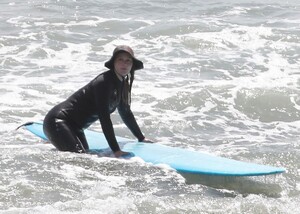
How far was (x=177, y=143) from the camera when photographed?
6609 millimetres

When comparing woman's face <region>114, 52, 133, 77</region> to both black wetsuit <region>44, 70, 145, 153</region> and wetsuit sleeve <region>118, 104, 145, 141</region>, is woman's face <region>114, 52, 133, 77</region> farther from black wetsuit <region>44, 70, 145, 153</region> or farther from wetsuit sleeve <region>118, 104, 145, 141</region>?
wetsuit sleeve <region>118, 104, 145, 141</region>

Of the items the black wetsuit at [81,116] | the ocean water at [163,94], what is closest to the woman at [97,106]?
the black wetsuit at [81,116]

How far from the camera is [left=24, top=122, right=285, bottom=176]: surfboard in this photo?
4.74m

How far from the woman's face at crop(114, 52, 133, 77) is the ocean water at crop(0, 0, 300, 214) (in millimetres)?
767

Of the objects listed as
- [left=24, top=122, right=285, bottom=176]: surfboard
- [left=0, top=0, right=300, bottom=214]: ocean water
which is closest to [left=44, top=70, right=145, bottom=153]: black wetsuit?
[left=0, top=0, right=300, bottom=214]: ocean water

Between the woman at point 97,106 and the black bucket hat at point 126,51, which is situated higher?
the black bucket hat at point 126,51

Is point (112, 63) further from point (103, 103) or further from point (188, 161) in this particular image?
point (188, 161)

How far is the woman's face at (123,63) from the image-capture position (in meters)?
5.12

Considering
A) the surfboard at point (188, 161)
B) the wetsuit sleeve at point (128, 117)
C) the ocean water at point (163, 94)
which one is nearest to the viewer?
the ocean water at point (163, 94)

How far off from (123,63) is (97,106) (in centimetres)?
42

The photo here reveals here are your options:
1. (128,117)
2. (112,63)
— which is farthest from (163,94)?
(112,63)

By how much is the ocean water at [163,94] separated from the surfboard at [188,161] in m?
0.08

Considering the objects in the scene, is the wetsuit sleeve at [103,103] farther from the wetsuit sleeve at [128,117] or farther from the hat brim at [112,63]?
the wetsuit sleeve at [128,117]

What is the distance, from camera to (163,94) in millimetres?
8578
